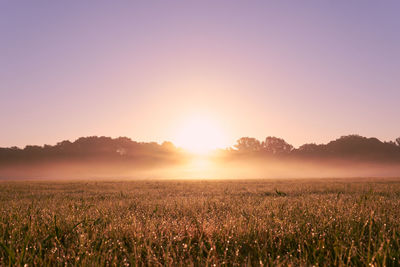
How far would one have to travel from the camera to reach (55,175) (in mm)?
130750

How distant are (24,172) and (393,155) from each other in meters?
188

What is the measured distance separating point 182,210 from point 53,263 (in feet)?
10.5

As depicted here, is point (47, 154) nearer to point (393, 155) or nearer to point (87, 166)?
point (87, 166)

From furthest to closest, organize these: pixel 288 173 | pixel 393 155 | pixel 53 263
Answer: pixel 393 155 → pixel 288 173 → pixel 53 263

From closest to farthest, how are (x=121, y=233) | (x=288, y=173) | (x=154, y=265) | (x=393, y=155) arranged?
(x=154, y=265), (x=121, y=233), (x=288, y=173), (x=393, y=155)

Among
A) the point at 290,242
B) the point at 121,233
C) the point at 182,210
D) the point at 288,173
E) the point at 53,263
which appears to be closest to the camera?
the point at 53,263

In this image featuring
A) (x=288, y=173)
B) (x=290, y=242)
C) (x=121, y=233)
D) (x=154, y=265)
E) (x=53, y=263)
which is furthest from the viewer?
(x=288, y=173)

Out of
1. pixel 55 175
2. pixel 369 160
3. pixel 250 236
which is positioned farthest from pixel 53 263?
pixel 369 160

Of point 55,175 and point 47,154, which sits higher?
point 47,154

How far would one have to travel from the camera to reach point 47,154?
13250 centimetres

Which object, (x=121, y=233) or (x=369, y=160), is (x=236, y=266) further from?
(x=369, y=160)

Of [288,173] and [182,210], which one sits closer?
[182,210]

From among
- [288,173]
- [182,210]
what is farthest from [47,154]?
[182,210]

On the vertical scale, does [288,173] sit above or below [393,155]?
below
